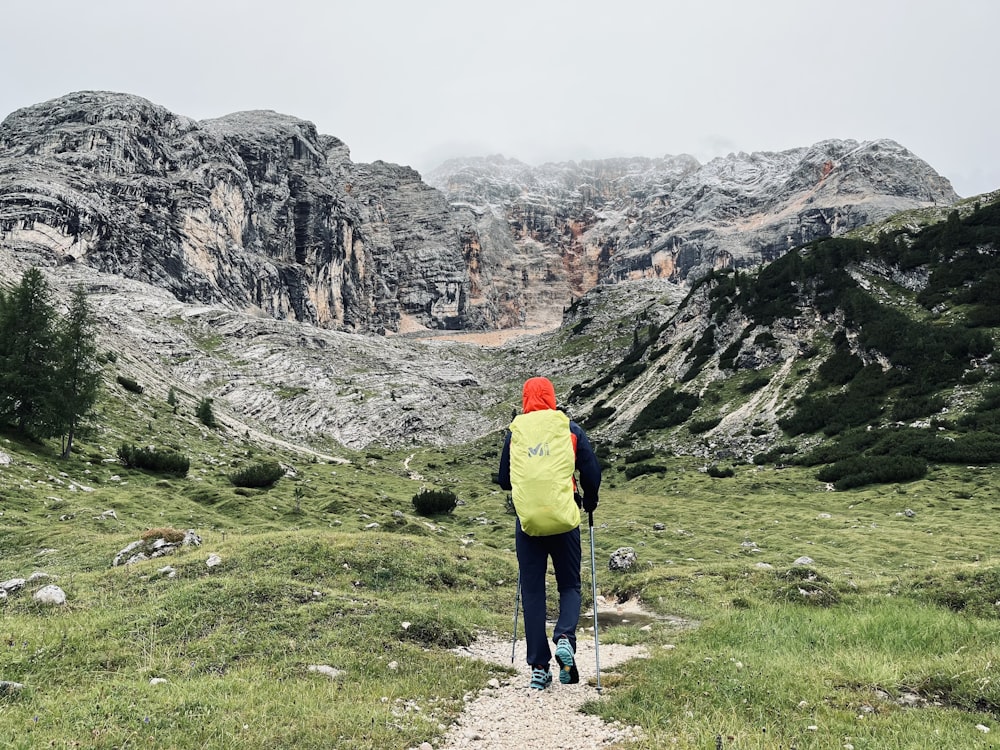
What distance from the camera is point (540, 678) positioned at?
6.42m

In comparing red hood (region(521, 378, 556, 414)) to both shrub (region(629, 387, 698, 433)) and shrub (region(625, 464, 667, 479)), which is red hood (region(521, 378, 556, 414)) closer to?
shrub (region(625, 464, 667, 479))

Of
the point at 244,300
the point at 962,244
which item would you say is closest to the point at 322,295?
the point at 244,300

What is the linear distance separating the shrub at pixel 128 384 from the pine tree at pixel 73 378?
18.1m

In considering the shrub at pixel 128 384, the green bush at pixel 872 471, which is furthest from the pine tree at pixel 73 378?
the green bush at pixel 872 471

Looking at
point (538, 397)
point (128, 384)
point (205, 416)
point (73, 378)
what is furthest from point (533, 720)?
point (128, 384)

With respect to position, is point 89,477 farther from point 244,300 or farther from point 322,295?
point 322,295

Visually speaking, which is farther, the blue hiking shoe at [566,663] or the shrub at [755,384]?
the shrub at [755,384]

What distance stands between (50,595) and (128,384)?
1760 inches

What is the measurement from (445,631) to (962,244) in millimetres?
64145

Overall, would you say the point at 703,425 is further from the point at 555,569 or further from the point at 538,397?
the point at 555,569

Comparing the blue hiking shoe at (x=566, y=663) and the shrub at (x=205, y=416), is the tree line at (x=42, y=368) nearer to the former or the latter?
the shrub at (x=205, y=416)

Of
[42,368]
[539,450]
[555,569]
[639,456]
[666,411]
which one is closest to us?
[539,450]

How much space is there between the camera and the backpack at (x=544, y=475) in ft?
22.0

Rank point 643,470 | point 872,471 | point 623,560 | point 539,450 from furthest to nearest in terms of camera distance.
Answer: point 643,470 → point 872,471 → point 623,560 → point 539,450
